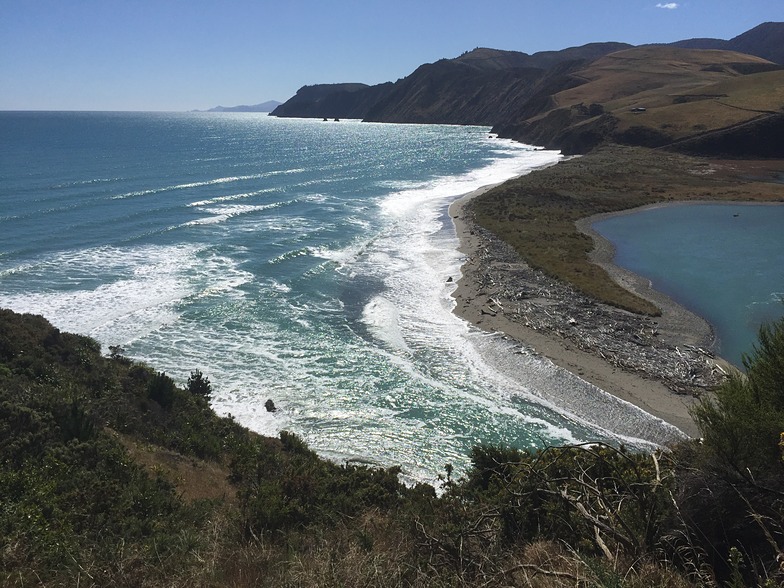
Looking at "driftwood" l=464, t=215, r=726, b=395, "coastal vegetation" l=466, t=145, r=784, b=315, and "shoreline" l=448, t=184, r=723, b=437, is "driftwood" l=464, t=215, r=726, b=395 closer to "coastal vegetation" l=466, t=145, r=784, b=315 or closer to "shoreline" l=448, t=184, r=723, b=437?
"shoreline" l=448, t=184, r=723, b=437

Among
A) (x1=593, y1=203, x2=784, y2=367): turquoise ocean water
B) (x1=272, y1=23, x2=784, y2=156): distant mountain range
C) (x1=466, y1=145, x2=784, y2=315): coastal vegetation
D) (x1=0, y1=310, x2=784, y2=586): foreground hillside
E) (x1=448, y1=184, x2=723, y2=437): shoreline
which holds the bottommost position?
(x1=593, y1=203, x2=784, y2=367): turquoise ocean water

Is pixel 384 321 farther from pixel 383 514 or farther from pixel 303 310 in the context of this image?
pixel 383 514

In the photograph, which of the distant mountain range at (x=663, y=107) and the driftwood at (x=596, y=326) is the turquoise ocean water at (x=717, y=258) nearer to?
the driftwood at (x=596, y=326)

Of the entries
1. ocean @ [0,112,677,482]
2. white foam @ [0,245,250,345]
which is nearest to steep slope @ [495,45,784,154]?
ocean @ [0,112,677,482]

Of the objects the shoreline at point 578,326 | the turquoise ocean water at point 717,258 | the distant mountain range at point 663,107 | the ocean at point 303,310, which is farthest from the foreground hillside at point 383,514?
the distant mountain range at point 663,107

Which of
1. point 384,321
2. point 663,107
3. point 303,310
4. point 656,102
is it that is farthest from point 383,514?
point 656,102

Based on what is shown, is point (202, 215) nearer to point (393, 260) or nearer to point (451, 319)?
point (393, 260)

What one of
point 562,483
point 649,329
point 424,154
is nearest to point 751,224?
point 649,329
